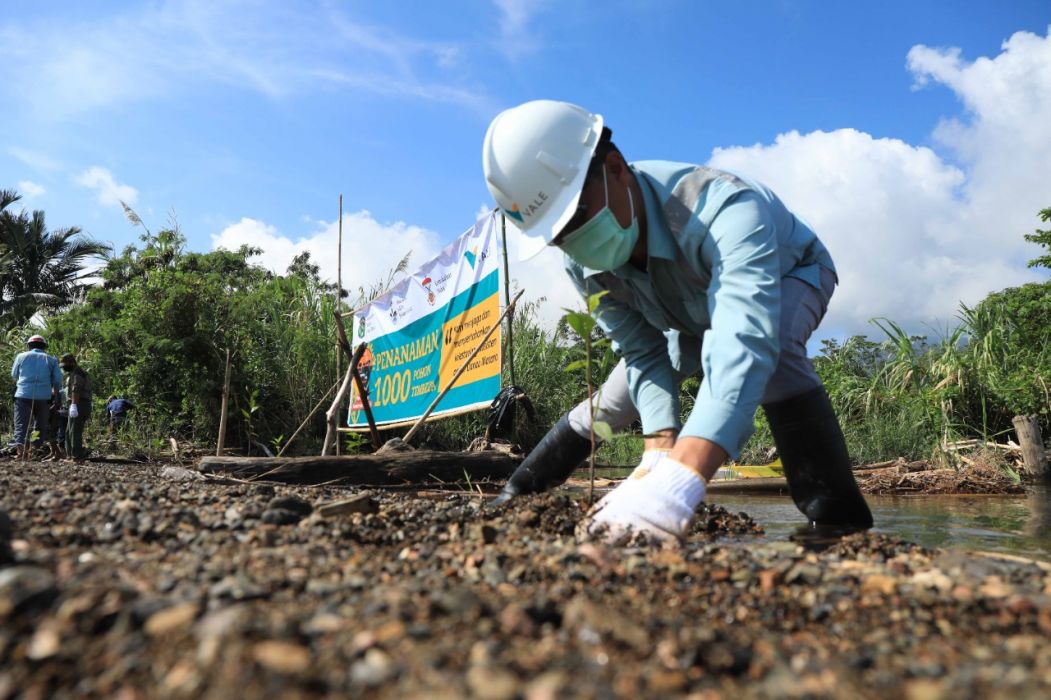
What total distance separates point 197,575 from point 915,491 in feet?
20.1

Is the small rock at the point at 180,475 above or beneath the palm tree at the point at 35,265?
beneath

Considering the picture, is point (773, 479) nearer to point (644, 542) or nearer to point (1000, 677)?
point (644, 542)

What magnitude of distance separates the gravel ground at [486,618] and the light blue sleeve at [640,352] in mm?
1075

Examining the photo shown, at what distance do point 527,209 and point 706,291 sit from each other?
716 millimetres

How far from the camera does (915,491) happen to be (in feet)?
20.2

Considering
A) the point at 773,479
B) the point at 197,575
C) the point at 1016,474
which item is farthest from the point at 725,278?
the point at 1016,474

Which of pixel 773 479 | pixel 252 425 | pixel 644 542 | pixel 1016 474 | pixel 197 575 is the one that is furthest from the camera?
pixel 252 425

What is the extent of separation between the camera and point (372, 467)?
5.42 m

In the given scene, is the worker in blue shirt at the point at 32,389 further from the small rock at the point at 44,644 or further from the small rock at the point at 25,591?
the small rock at the point at 44,644

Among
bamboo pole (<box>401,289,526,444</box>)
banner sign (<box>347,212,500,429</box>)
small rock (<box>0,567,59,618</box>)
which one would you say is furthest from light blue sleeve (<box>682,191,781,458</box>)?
banner sign (<box>347,212,500,429</box>)

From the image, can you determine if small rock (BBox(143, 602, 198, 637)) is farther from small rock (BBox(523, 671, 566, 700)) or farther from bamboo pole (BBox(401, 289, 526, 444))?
bamboo pole (BBox(401, 289, 526, 444))

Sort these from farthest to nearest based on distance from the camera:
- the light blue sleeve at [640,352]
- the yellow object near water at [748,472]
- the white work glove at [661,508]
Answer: the yellow object near water at [748,472], the light blue sleeve at [640,352], the white work glove at [661,508]

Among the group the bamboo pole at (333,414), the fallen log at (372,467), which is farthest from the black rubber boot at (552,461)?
the bamboo pole at (333,414)

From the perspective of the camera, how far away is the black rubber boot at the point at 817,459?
294cm
